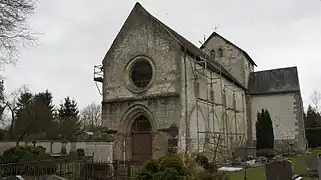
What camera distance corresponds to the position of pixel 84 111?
6234 cm

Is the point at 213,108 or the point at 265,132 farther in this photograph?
the point at 265,132

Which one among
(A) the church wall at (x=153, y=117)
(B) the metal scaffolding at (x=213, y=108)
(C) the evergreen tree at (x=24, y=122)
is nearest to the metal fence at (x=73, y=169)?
(A) the church wall at (x=153, y=117)

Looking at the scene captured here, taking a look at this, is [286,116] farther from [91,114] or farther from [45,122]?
[91,114]

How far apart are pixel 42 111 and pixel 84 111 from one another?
25236mm

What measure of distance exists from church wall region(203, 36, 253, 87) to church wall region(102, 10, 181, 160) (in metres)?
16.9

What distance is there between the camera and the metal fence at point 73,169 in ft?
48.3

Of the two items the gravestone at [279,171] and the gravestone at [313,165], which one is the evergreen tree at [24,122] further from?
the gravestone at [279,171]

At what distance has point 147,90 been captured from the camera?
2000 cm

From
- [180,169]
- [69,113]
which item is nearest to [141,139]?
[180,169]

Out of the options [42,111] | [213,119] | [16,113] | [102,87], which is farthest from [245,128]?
[16,113]

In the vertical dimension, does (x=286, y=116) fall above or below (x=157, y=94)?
below

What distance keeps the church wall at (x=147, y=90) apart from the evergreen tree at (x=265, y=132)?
16.3m

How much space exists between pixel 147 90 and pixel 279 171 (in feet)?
37.3

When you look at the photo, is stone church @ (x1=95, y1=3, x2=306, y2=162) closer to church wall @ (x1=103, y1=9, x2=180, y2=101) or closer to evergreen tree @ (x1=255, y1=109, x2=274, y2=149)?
church wall @ (x1=103, y1=9, x2=180, y2=101)
